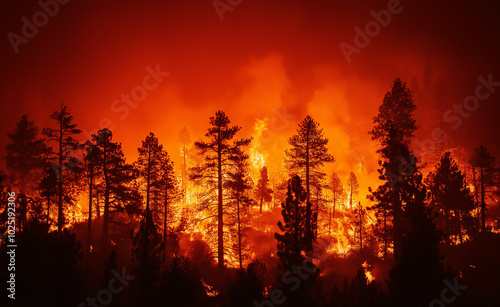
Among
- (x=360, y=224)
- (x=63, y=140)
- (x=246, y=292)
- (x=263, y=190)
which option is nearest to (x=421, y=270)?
(x=246, y=292)

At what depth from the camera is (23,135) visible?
3225 cm

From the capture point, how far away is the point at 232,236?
27328 mm

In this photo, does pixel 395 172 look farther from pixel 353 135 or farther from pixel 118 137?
pixel 118 137

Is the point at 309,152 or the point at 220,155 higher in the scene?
the point at 309,152

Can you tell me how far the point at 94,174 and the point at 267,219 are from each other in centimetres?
3387

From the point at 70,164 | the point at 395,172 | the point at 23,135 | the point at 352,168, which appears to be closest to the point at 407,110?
the point at 395,172

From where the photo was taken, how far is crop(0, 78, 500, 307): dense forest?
429 inches


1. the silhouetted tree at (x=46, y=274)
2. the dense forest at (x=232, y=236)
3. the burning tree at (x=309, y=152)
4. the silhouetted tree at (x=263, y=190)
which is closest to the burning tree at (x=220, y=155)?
the dense forest at (x=232, y=236)

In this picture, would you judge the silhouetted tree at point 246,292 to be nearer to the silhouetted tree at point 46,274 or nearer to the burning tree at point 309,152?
the silhouetted tree at point 46,274

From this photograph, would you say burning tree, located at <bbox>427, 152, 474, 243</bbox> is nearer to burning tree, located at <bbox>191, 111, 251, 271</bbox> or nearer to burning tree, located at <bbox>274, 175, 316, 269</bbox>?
burning tree, located at <bbox>274, 175, 316, 269</bbox>

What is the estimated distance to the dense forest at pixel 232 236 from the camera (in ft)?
35.7

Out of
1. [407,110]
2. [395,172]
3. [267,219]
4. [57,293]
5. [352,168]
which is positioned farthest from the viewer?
[352,168]

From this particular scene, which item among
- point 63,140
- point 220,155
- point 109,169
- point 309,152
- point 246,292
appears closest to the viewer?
point 246,292

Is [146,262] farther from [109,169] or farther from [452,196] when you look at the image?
[452,196]
